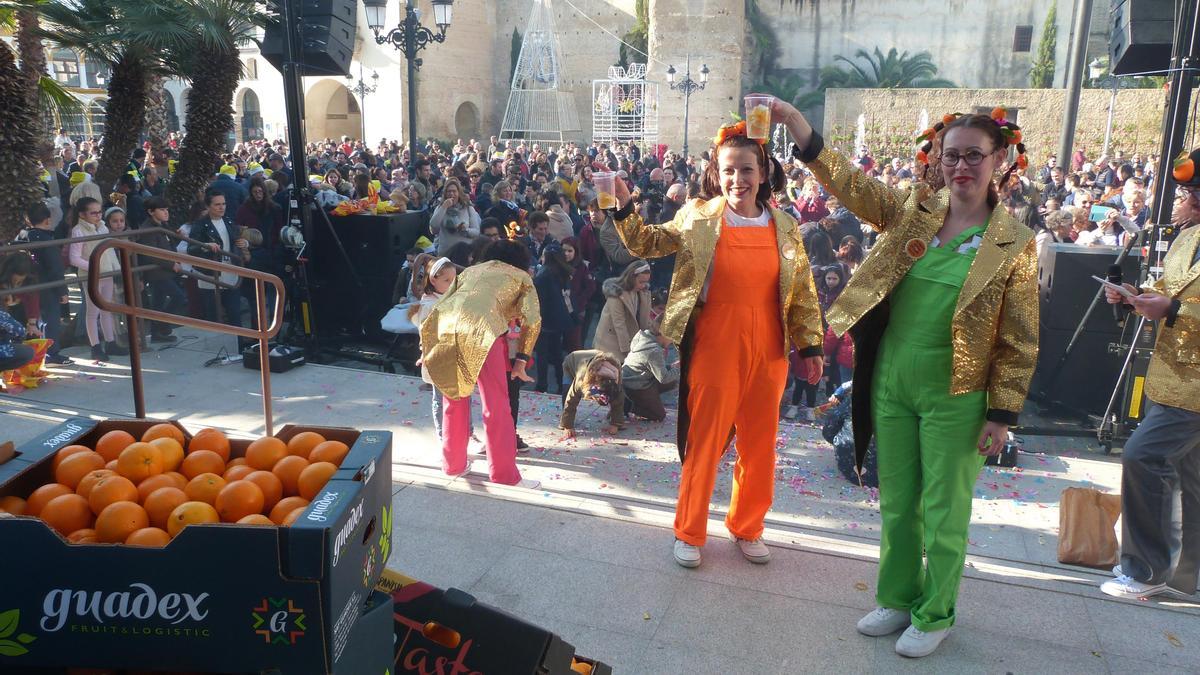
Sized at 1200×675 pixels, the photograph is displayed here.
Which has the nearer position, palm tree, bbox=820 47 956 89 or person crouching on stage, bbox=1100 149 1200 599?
person crouching on stage, bbox=1100 149 1200 599

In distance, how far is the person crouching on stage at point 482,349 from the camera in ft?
16.1

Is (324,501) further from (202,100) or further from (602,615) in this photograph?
(202,100)

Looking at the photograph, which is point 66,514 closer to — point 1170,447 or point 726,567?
point 726,567

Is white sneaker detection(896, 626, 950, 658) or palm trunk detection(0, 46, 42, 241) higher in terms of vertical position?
palm trunk detection(0, 46, 42, 241)

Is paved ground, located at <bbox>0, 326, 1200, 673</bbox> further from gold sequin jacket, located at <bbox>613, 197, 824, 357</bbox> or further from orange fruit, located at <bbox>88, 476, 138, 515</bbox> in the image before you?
orange fruit, located at <bbox>88, 476, 138, 515</bbox>

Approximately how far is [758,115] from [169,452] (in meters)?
2.18

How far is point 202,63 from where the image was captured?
10898 millimetres

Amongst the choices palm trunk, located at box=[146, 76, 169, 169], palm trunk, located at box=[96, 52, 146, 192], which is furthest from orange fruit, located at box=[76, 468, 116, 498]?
palm trunk, located at box=[146, 76, 169, 169]

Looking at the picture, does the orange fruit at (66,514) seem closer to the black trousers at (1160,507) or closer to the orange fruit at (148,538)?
the orange fruit at (148,538)

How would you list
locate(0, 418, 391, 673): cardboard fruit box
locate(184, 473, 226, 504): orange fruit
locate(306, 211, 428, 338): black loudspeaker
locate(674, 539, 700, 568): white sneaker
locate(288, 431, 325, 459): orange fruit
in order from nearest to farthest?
locate(0, 418, 391, 673): cardboard fruit box
locate(184, 473, 226, 504): orange fruit
locate(288, 431, 325, 459): orange fruit
locate(674, 539, 700, 568): white sneaker
locate(306, 211, 428, 338): black loudspeaker

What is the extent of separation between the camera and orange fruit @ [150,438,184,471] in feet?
7.59

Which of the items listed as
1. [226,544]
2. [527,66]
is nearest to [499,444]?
[226,544]

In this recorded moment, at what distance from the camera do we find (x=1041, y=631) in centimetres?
336

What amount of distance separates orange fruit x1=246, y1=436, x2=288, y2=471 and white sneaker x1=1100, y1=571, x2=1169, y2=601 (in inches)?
132
